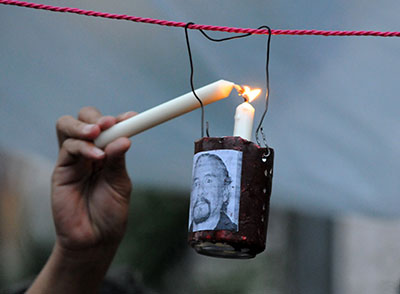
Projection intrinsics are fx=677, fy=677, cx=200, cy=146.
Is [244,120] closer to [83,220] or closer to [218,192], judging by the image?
[218,192]

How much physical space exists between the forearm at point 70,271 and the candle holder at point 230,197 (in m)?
0.42

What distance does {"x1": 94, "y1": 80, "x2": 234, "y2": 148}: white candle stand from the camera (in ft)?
2.40

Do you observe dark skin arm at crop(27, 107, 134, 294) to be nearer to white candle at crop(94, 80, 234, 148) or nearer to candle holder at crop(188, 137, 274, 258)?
white candle at crop(94, 80, 234, 148)

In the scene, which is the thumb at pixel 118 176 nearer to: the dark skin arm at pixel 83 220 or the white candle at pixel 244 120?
the dark skin arm at pixel 83 220

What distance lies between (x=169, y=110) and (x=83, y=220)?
0.38m

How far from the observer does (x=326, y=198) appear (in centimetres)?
123

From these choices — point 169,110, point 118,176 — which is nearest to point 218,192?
point 169,110

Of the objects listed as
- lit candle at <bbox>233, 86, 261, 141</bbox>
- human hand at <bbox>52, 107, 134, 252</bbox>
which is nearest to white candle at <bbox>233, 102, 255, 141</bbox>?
lit candle at <bbox>233, 86, 261, 141</bbox>

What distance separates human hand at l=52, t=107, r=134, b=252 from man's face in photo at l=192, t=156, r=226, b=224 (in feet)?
1.19

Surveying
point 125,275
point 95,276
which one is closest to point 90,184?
point 95,276

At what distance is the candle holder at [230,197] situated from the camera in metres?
0.68

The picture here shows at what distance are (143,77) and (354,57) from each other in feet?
1.33

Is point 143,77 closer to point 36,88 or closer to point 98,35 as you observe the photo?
point 98,35

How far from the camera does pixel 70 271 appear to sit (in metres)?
1.09
